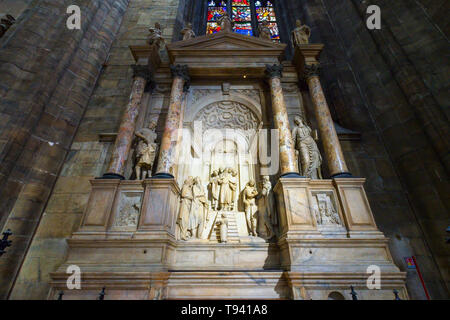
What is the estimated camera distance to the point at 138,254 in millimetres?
4590

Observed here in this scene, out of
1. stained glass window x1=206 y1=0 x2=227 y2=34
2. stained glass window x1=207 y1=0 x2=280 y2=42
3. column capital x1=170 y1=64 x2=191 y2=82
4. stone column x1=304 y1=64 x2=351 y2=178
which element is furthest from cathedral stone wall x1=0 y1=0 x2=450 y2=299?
stained glass window x1=206 y1=0 x2=227 y2=34

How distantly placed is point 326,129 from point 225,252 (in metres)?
4.18

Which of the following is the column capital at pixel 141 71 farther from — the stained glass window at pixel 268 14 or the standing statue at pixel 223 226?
the stained glass window at pixel 268 14

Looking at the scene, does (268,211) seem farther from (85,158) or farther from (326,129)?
(85,158)

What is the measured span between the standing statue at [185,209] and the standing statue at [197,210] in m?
0.09

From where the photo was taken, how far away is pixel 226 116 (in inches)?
303

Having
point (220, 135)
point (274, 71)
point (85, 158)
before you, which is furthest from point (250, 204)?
point (85, 158)

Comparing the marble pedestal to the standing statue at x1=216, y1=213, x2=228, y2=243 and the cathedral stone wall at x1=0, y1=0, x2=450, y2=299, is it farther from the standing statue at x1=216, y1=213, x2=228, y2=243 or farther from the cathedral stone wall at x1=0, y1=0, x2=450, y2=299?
the cathedral stone wall at x1=0, y1=0, x2=450, y2=299

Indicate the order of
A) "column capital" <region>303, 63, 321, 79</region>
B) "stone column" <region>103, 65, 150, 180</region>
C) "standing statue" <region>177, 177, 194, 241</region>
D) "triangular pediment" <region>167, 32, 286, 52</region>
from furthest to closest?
"triangular pediment" <region>167, 32, 286, 52</region>
"column capital" <region>303, 63, 321, 79</region>
"stone column" <region>103, 65, 150, 180</region>
"standing statue" <region>177, 177, 194, 241</region>

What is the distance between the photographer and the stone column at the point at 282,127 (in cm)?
569

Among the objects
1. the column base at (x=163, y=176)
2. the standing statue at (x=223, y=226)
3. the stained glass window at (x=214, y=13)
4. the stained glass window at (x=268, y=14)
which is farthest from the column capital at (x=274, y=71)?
the stained glass window at (x=214, y=13)

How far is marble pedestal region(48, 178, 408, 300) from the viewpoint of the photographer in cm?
419

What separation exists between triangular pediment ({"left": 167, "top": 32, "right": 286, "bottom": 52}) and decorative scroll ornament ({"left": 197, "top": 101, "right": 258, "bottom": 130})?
189 centimetres
